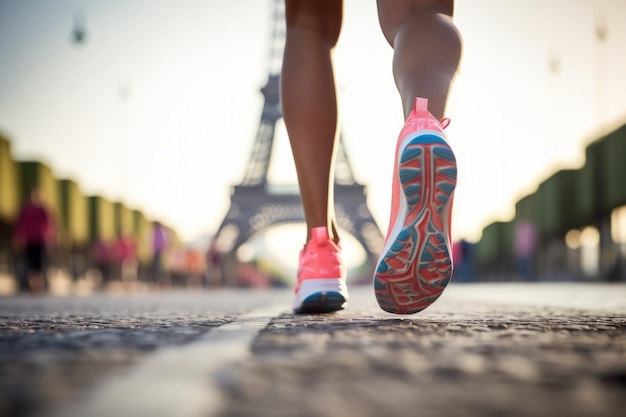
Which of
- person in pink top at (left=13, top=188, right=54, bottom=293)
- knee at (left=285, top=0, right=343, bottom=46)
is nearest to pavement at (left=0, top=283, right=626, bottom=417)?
knee at (left=285, top=0, right=343, bottom=46)

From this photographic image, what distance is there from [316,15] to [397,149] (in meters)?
0.89

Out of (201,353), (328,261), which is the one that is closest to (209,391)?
(201,353)

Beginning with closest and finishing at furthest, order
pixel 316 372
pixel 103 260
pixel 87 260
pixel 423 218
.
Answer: pixel 316 372
pixel 423 218
pixel 103 260
pixel 87 260

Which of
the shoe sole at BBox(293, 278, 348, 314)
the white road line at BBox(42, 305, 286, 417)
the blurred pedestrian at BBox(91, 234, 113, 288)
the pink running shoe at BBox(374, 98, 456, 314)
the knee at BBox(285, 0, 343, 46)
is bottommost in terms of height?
the white road line at BBox(42, 305, 286, 417)

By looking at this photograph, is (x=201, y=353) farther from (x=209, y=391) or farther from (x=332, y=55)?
(x=332, y=55)

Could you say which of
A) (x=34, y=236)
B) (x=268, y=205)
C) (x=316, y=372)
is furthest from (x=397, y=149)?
(x=268, y=205)

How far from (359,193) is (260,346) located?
34.3 metres

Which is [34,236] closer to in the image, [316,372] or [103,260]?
[103,260]

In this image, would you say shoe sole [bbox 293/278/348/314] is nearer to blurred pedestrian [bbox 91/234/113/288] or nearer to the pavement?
the pavement

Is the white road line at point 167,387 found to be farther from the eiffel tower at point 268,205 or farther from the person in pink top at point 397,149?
the eiffel tower at point 268,205

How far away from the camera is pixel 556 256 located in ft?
118

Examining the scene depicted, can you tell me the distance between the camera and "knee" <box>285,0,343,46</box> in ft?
9.71

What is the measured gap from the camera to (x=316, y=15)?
9.78ft

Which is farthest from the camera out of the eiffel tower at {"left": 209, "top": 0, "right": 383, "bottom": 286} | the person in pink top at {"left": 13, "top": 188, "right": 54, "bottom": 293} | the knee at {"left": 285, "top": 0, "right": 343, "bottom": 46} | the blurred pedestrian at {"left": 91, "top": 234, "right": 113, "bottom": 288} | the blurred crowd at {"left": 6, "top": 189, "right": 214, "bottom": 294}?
the eiffel tower at {"left": 209, "top": 0, "right": 383, "bottom": 286}
